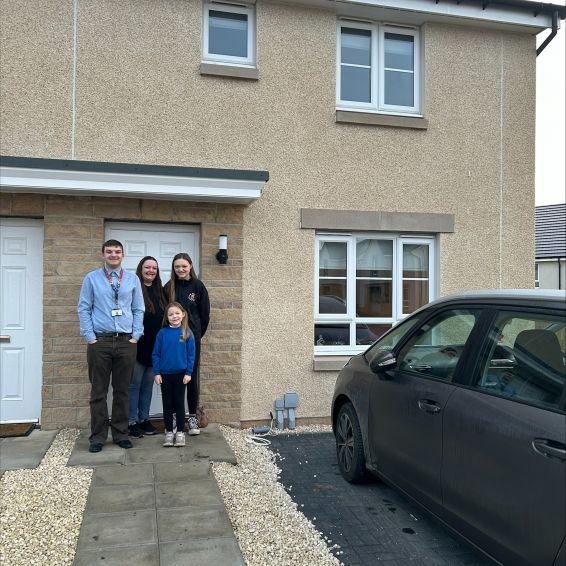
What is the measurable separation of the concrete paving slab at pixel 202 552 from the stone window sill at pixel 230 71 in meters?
5.00

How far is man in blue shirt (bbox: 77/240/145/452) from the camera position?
5141 millimetres

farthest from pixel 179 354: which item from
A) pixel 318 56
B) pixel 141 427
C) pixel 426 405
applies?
pixel 318 56

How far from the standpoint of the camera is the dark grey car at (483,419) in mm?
2453

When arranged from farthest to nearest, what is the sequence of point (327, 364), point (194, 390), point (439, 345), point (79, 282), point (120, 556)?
1. point (327, 364)
2. point (79, 282)
3. point (194, 390)
4. point (439, 345)
5. point (120, 556)

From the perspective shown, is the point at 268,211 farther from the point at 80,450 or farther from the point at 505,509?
the point at 505,509

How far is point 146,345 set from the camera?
564cm

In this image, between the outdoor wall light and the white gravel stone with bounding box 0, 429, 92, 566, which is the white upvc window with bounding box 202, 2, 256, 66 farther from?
the white gravel stone with bounding box 0, 429, 92, 566

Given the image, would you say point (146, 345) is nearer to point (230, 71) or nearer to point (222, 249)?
point (222, 249)

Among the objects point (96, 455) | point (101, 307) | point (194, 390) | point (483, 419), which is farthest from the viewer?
point (194, 390)

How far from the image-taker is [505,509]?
103 inches

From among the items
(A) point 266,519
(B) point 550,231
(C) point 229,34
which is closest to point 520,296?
(A) point 266,519

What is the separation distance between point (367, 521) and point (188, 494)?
1413 millimetres

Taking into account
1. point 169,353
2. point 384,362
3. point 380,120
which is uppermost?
point 380,120

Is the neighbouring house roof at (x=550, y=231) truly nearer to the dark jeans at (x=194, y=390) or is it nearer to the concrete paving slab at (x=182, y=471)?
the dark jeans at (x=194, y=390)
